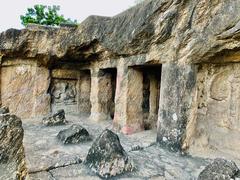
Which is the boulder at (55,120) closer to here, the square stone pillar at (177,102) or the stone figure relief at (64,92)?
the stone figure relief at (64,92)

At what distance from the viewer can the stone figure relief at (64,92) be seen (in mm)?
6918

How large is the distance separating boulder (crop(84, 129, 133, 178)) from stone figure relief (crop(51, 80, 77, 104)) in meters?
4.28

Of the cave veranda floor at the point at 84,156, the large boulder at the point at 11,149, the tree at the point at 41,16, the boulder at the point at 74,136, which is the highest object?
the tree at the point at 41,16

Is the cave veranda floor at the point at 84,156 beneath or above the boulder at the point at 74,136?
beneath

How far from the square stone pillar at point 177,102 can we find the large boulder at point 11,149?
2167mm

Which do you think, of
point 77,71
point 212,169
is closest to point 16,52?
point 77,71

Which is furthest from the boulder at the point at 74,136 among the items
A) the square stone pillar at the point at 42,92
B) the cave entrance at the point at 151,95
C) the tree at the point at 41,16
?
the tree at the point at 41,16

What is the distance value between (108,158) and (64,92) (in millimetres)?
4657

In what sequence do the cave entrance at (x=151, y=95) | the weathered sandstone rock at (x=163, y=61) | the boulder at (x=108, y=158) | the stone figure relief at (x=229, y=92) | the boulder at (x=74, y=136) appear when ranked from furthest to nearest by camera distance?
the cave entrance at (x=151, y=95) → the boulder at (x=74, y=136) → the stone figure relief at (x=229, y=92) → the weathered sandstone rock at (x=163, y=61) → the boulder at (x=108, y=158)

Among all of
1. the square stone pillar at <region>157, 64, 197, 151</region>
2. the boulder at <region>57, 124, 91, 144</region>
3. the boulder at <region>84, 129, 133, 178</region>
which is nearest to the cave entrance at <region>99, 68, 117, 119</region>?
the boulder at <region>57, 124, 91, 144</region>

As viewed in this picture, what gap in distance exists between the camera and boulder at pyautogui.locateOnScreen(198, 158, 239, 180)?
2309 mm

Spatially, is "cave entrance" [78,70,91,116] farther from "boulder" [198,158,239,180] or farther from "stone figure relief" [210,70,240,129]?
"boulder" [198,158,239,180]

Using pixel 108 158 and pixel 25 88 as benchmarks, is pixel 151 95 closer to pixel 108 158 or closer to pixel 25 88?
pixel 108 158

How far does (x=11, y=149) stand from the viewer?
6.56 feet
